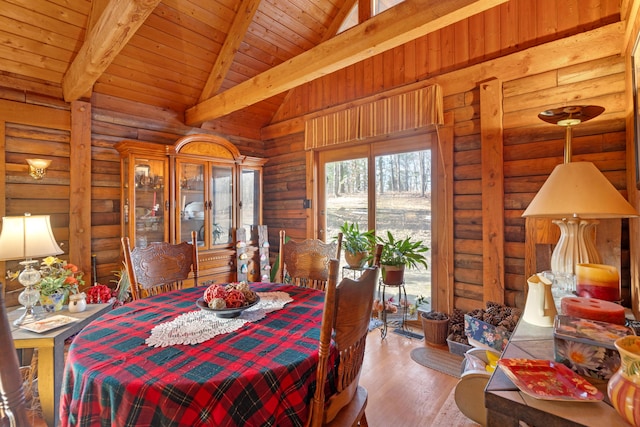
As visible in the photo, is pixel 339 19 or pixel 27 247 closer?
pixel 27 247

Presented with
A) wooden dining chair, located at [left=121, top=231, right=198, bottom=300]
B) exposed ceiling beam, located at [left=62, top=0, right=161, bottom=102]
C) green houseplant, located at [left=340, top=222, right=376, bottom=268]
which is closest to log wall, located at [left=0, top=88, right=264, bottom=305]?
exposed ceiling beam, located at [left=62, top=0, right=161, bottom=102]

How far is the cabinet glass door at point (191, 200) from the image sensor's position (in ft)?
11.0

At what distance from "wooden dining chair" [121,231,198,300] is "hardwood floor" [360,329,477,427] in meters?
1.52

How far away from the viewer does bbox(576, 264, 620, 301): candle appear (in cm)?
125

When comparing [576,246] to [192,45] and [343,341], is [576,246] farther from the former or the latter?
[192,45]

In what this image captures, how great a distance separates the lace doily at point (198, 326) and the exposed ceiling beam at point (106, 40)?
184 centimetres

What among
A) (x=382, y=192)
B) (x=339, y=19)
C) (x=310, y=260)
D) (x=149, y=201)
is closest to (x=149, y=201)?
(x=149, y=201)

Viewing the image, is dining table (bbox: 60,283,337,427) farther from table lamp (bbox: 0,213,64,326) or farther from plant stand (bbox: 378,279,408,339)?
plant stand (bbox: 378,279,408,339)

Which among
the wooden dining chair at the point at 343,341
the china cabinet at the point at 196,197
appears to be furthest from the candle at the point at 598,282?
the china cabinet at the point at 196,197

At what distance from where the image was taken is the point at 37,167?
9.00 feet

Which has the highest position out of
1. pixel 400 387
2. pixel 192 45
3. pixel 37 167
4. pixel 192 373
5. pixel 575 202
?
pixel 192 45

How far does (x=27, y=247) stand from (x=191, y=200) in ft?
5.58

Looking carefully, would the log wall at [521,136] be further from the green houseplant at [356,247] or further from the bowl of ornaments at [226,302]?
the bowl of ornaments at [226,302]

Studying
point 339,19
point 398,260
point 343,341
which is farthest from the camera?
point 339,19
